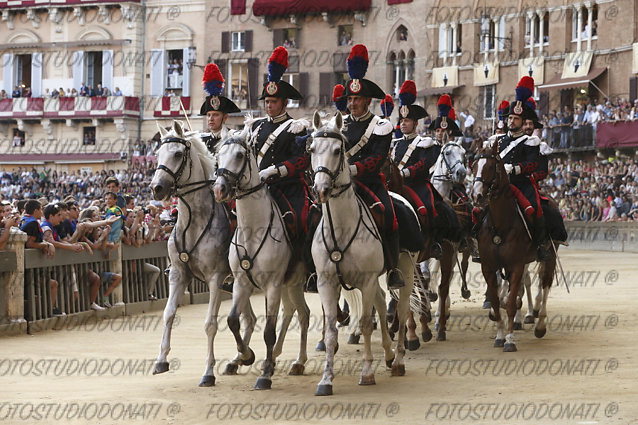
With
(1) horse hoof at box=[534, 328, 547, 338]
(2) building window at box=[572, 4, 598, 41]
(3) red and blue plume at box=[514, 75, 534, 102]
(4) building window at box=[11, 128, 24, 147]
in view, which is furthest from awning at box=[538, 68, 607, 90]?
(1) horse hoof at box=[534, 328, 547, 338]

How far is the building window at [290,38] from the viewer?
212ft

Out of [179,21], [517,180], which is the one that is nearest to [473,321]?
[517,180]

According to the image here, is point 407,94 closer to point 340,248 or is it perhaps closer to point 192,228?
point 192,228

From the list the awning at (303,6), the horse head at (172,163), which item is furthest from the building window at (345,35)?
the horse head at (172,163)

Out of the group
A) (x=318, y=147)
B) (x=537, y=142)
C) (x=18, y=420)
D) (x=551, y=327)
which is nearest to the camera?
(x=18, y=420)

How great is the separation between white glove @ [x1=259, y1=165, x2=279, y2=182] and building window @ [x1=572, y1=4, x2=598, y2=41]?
42357 mm

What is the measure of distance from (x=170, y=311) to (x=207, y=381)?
3.08 feet

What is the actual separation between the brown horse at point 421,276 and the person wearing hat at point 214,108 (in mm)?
2311

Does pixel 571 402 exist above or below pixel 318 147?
below

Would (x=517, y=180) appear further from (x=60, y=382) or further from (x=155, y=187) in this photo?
(x=60, y=382)

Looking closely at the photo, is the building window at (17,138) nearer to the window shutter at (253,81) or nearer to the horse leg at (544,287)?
the window shutter at (253,81)

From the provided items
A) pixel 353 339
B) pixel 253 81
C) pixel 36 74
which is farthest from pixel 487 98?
pixel 353 339

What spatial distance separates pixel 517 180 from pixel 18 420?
8153 millimetres

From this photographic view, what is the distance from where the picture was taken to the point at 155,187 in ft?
40.5
